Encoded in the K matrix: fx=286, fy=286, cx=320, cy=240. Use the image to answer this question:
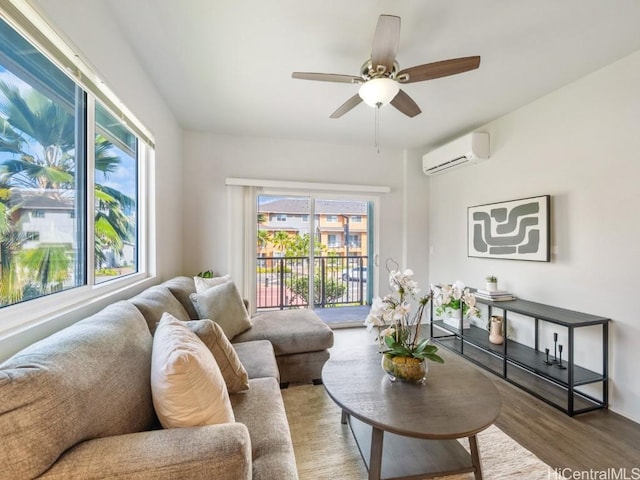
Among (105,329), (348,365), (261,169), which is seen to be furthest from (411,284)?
(261,169)

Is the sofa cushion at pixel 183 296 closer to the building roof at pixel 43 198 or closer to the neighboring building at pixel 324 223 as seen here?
the building roof at pixel 43 198

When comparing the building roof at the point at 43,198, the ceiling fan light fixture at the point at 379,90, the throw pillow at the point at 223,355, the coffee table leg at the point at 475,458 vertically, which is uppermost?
the ceiling fan light fixture at the point at 379,90

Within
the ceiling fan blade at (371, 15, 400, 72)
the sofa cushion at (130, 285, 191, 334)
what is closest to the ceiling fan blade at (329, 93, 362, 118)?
the ceiling fan blade at (371, 15, 400, 72)

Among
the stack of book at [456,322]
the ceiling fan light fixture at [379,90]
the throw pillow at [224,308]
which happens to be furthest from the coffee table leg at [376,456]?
the stack of book at [456,322]

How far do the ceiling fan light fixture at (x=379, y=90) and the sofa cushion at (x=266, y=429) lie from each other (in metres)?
1.85

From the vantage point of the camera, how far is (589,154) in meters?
2.27

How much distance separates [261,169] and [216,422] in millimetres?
3217

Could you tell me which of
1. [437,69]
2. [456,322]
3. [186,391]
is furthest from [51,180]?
[456,322]

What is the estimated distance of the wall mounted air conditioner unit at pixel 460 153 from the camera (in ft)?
10.4

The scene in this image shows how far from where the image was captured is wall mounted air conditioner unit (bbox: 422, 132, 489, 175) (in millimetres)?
3174

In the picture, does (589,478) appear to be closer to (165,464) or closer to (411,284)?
(411,284)

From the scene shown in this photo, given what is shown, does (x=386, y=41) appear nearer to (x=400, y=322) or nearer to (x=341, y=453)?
(x=400, y=322)

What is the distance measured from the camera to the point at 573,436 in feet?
5.84

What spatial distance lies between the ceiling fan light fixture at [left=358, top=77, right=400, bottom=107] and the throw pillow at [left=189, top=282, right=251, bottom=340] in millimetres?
1822
